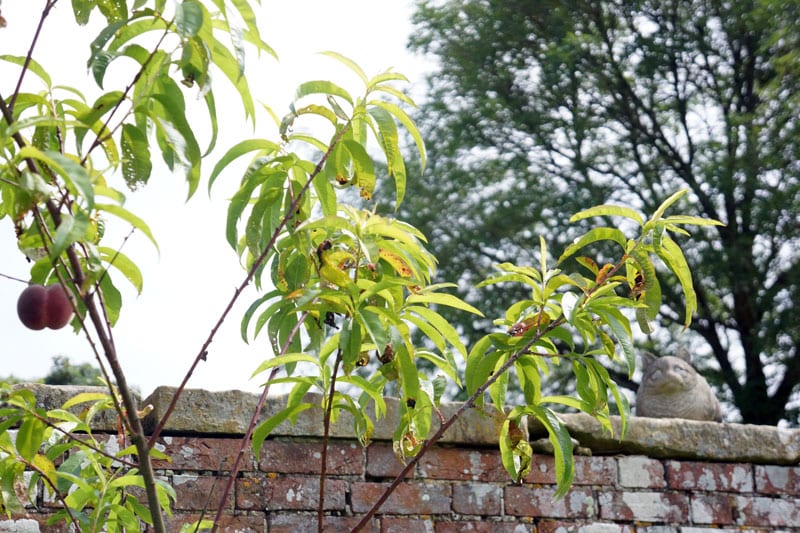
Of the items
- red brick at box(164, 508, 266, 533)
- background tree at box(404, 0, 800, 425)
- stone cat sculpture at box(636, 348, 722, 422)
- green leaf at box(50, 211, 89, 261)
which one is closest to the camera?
green leaf at box(50, 211, 89, 261)

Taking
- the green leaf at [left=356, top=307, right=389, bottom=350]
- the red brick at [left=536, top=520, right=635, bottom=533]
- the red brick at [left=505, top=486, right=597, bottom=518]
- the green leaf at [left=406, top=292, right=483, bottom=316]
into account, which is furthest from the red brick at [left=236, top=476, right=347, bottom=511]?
the green leaf at [left=356, top=307, right=389, bottom=350]

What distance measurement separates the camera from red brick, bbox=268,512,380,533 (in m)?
2.54

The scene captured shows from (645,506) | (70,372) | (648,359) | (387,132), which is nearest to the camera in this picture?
(387,132)

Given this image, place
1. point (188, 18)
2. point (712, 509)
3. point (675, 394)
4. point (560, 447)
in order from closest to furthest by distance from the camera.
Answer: point (188, 18) → point (560, 447) → point (712, 509) → point (675, 394)

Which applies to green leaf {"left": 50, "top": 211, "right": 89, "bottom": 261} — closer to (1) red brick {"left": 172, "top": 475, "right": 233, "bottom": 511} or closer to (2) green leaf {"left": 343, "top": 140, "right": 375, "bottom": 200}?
(2) green leaf {"left": 343, "top": 140, "right": 375, "bottom": 200}

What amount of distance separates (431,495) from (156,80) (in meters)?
1.69

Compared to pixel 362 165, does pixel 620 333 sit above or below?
below

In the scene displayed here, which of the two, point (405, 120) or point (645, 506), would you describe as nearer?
point (405, 120)

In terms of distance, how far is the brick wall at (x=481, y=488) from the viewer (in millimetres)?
2506

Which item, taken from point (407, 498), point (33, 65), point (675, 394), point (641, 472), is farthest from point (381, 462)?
point (675, 394)

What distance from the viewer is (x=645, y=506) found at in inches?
122

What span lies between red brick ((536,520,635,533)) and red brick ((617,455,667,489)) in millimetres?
140

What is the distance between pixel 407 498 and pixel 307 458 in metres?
0.31

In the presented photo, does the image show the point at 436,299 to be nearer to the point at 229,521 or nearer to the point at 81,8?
the point at 81,8
